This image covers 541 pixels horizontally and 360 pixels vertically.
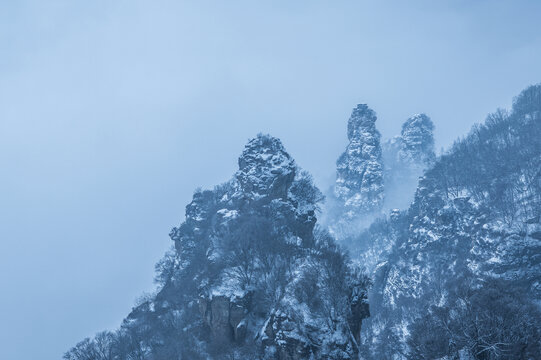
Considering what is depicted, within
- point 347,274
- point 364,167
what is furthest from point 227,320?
point 364,167

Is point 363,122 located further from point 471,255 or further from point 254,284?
point 254,284

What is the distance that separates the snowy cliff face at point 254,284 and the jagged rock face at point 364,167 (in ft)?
346

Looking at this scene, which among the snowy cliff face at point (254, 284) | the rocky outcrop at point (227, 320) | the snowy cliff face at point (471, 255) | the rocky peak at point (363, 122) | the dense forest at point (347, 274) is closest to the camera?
the snowy cliff face at point (471, 255)

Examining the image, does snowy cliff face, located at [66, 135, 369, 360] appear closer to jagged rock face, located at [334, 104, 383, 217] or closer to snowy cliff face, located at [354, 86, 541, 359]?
snowy cliff face, located at [354, 86, 541, 359]

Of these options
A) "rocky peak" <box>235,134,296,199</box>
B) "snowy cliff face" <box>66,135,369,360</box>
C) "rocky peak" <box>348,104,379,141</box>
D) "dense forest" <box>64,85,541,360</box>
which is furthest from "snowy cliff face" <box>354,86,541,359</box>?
"rocky peak" <box>348,104,379,141</box>

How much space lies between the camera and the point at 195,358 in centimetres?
6125

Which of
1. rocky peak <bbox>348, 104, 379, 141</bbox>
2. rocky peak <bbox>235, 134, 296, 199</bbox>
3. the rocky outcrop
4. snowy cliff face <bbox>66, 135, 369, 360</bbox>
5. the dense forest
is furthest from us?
rocky peak <bbox>348, 104, 379, 141</bbox>

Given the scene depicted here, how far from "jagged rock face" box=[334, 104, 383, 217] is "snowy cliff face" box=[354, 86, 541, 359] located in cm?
3558

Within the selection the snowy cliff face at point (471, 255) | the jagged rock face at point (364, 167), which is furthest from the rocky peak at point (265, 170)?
the jagged rock face at point (364, 167)

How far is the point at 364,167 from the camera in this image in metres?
193

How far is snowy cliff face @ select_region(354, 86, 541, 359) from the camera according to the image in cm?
5297

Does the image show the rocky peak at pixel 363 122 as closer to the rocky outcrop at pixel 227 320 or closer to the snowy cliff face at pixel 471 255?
the snowy cliff face at pixel 471 255

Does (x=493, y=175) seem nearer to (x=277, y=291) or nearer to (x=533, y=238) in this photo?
(x=533, y=238)

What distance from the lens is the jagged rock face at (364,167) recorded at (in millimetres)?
188625
